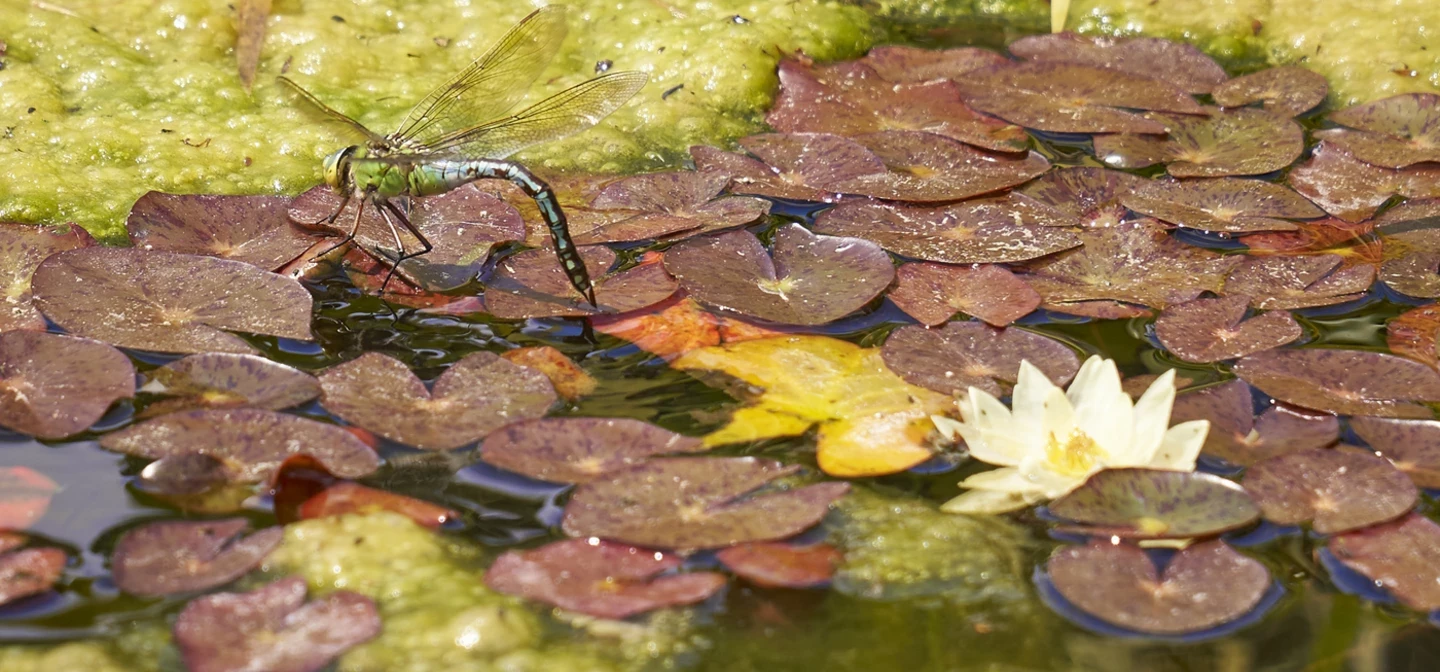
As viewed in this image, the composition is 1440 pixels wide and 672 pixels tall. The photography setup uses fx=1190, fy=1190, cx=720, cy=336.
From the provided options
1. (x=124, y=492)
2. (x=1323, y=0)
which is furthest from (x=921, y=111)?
(x=124, y=492)

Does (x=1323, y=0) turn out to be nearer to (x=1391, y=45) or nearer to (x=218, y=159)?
(x=1391, y=45)

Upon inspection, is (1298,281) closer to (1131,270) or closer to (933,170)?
(1131,270)

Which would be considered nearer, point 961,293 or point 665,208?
point 961,293

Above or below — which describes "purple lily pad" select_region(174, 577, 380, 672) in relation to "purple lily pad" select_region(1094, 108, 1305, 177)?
below

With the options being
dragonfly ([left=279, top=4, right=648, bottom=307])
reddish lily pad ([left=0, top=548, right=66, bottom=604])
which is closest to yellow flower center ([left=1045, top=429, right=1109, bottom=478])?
dragonfly ([left=279, top=4, right=648, bottom=307])

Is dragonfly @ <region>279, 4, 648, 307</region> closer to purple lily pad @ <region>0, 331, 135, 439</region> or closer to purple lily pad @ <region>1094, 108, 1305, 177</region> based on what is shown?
purple lily pad @ <region>0, 331, 135, 439</region>

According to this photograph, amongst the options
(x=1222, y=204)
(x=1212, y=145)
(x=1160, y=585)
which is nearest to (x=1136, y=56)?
(x=1212, y=145)

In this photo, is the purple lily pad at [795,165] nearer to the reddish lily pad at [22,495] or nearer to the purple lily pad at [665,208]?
the purple lily pad at [665,208]
